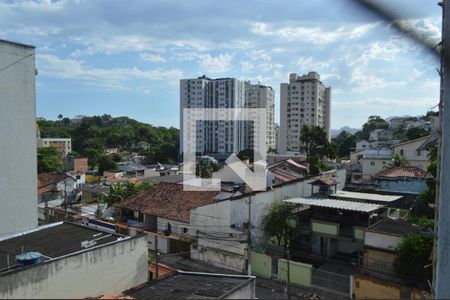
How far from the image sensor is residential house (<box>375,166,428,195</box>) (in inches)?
761

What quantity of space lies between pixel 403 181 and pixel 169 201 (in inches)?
475

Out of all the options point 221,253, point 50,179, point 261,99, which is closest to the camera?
point 221,253

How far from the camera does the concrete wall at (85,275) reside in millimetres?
→ 5422

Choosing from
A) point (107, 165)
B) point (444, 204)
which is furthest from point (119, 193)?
point (107, 165)

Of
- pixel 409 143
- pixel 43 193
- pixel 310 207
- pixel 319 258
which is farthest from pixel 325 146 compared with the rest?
pixel 43 193

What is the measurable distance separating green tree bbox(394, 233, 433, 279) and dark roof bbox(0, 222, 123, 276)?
759 cm

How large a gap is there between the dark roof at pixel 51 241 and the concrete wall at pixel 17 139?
1411 mm

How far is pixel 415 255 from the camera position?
10.2 meters

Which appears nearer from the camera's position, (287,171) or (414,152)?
(287,171)

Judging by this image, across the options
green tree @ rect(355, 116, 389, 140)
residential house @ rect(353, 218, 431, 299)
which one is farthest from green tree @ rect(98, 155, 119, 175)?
green tree @ rect(355, 116, 389, 140)

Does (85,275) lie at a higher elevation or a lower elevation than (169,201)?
higher

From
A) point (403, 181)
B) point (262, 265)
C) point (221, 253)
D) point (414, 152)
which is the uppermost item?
point (414, 152)

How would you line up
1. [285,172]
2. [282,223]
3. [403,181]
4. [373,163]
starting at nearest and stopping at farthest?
[282,223] → [403,181] → [285,172] → [373,163]

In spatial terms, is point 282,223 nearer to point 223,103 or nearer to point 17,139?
point 17,139
